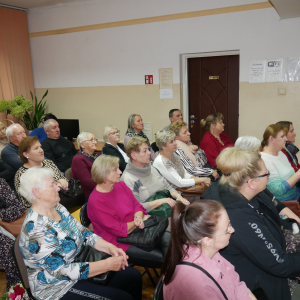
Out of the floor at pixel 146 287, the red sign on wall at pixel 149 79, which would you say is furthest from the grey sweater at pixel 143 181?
the red sign on wall at pixel 149 79

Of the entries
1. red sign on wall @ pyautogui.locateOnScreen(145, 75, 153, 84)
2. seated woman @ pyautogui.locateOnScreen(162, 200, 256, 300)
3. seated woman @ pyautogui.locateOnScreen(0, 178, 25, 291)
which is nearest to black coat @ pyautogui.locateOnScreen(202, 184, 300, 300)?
seated woman @ pyautogui.locateOnScreen(162, 200, 256, 300)

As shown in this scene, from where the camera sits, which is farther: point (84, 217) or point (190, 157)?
point (190, 157)

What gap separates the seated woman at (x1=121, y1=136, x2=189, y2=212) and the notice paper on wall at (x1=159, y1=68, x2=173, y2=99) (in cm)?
296

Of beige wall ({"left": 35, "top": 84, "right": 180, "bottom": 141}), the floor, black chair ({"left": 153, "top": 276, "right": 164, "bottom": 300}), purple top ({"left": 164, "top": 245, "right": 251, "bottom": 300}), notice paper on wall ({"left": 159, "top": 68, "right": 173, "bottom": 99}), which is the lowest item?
the floor

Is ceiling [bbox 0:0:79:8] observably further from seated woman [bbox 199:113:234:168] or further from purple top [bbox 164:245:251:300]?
purple top [bbox 164:245:251:300]

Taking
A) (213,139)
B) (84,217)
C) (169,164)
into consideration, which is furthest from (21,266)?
(213,139)

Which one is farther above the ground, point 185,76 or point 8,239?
point 185,76

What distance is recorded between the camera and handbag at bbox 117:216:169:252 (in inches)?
79.0

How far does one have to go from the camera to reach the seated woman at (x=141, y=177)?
2.52 m

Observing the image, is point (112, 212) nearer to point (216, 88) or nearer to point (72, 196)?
point (72, 196)

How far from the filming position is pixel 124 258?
181 cm

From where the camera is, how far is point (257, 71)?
15.4 feet

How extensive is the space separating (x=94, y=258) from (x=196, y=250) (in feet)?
2.59

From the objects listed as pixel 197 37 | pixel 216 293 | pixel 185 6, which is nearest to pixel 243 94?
pixel 197 37
